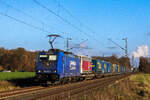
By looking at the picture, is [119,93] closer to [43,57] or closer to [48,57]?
[48,57]

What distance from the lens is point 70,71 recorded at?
72.5ft

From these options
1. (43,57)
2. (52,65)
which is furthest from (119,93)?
(43,57)

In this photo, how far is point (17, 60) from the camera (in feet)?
248

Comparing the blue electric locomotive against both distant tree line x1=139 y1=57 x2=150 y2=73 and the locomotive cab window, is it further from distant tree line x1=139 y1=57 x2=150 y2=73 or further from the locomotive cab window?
distant tree line x1=139 y1=57 x2=150 y2=73

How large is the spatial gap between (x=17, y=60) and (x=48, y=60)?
59.7 metres

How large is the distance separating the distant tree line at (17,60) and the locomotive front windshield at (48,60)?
58.0m

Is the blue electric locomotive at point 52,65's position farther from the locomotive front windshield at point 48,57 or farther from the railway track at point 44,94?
the railway track at point 44,94

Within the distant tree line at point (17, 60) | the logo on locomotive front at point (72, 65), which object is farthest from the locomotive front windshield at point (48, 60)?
the distant tree line at point (17, 60)

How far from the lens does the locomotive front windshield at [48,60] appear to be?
19.0 metres

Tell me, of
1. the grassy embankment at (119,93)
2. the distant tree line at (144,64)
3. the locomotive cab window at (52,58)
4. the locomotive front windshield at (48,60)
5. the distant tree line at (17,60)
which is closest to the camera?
the grassy embankment at (119,93)

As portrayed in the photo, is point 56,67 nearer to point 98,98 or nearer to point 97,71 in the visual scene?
point 98,98

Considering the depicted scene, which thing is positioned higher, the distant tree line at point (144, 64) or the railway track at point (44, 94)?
the distant tree line at point (144, 64)

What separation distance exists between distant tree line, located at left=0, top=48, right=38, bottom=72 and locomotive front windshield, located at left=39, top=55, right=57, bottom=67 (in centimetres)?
5801

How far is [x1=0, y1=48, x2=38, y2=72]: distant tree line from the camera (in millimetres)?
75875
